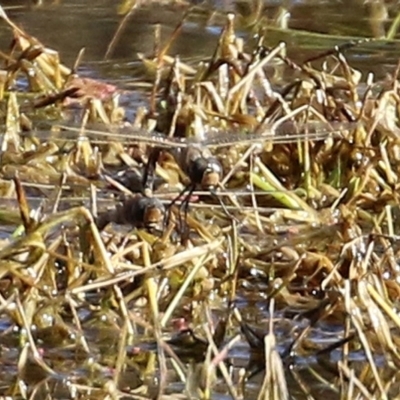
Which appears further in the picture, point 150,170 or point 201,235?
point 150,170

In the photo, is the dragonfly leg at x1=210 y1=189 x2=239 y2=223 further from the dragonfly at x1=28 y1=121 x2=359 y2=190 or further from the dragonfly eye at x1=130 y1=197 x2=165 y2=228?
the dragonfly eye at x1=130 y1=197 x2=165 y2=228

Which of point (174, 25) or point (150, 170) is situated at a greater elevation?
point (150, 170)

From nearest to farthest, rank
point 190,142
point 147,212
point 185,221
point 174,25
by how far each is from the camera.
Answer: point 147,212, point 185,221, point 190,142, point 174,25

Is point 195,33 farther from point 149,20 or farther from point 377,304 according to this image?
point 377,304

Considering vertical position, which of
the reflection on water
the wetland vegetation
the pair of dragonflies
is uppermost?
the pair of dragonflies

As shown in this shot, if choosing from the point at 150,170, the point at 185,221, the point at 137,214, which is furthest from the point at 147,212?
the point at 150,170

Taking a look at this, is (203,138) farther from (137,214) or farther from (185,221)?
(137,214)

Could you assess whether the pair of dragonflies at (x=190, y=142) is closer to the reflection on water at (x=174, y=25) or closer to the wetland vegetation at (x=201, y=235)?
the wetland vegetation at (x=201, y=235)

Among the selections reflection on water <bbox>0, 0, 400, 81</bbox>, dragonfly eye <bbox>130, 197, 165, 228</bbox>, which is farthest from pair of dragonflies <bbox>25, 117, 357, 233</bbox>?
reflection on water <bbox>0, 0, 400, 81</bbox>
